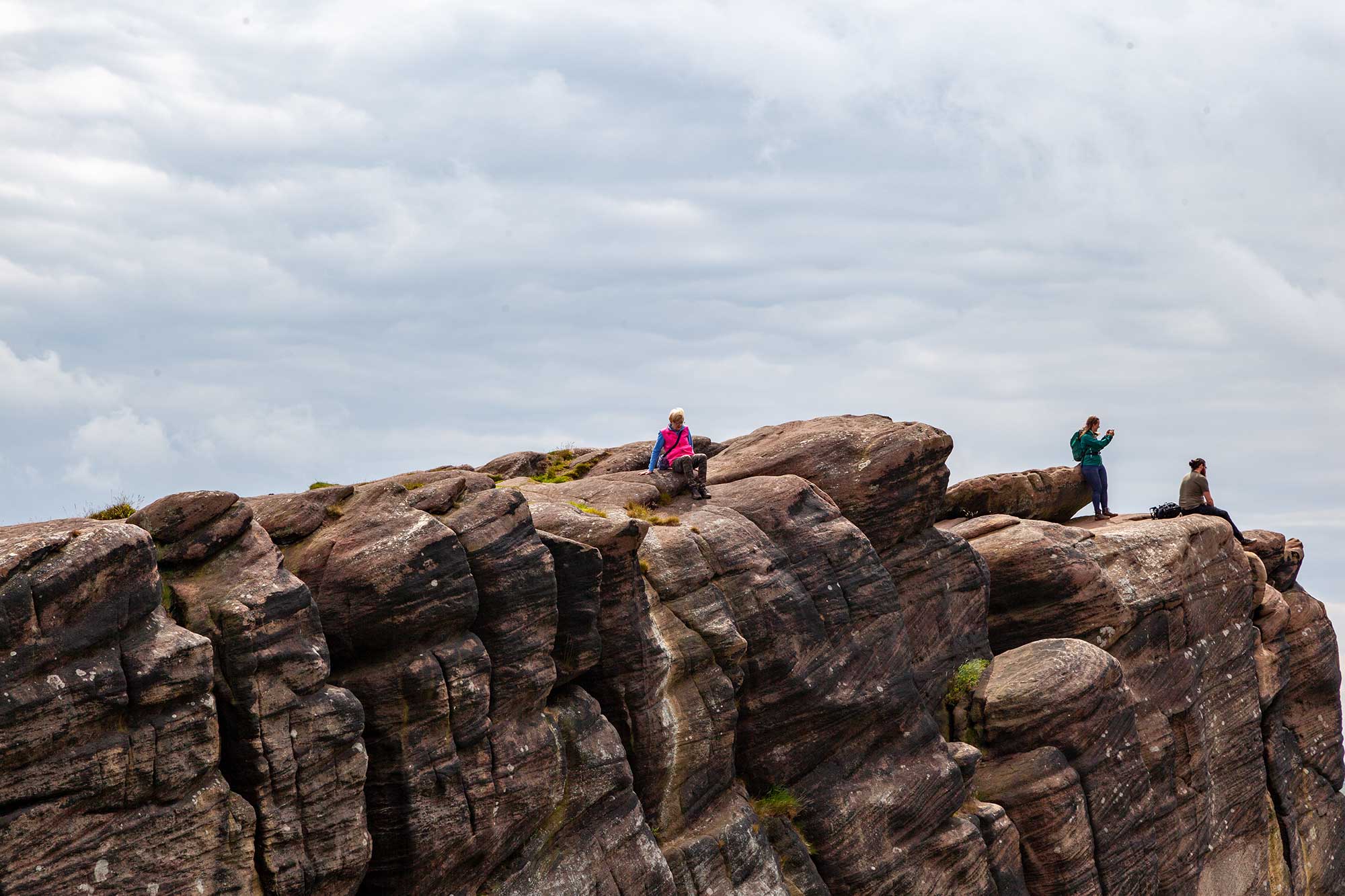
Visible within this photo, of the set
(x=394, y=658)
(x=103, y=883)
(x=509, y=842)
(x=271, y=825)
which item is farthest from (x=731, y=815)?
(x=103, y=883)

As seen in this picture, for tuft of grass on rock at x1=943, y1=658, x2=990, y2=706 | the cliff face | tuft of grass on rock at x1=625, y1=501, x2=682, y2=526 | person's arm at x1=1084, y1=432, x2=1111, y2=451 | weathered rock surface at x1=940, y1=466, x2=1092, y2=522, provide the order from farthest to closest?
1. person's arm at x1=1084, y1=432, x2=1111, y2=451
2. weathered rock surface at x1=940, y1=466, x2=1092, y2=522
3. tuft of grass on rock at x1=943, y1=658, x2=990, y2=706
4. tuft of grass on rock at x1=625, y1=501, x2=682, y2=526
5. the cliff face

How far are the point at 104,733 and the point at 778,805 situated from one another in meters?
22.9

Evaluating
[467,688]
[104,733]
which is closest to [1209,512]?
[467,688]

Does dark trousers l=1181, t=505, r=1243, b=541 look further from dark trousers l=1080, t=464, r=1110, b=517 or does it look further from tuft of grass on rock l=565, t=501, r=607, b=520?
tuft of grass on rock l=565, t=501, r=607, b=520

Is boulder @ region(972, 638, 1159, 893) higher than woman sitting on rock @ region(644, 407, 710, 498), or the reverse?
woman sitting on rock @ region(644, 407, 710, 498)

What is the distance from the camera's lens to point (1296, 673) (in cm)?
7325

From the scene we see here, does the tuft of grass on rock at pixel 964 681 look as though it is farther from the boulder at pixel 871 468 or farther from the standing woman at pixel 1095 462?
the standing woman at pixel 1095 462

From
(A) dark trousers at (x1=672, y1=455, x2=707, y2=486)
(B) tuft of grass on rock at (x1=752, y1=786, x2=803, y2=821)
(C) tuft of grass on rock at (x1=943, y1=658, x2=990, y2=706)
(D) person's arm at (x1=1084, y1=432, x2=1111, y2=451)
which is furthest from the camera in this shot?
(D) person's arm at (x1=1084, y1=432, x2=1111, y2=451)

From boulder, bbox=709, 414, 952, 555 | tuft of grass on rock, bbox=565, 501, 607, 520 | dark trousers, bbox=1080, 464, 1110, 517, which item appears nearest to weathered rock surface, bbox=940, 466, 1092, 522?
dark trousers, bbox=1080, 464, 1110, 517

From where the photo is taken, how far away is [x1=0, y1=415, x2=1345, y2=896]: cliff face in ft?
88.0

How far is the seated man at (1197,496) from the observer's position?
66.1 metres

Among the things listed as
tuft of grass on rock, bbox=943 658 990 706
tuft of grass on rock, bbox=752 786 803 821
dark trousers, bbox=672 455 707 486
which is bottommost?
tuft of grass on rock, bbox=752 786 803 821

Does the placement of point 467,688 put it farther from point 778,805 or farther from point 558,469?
point 558,469

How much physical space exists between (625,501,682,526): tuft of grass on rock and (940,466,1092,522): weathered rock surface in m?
25.3
